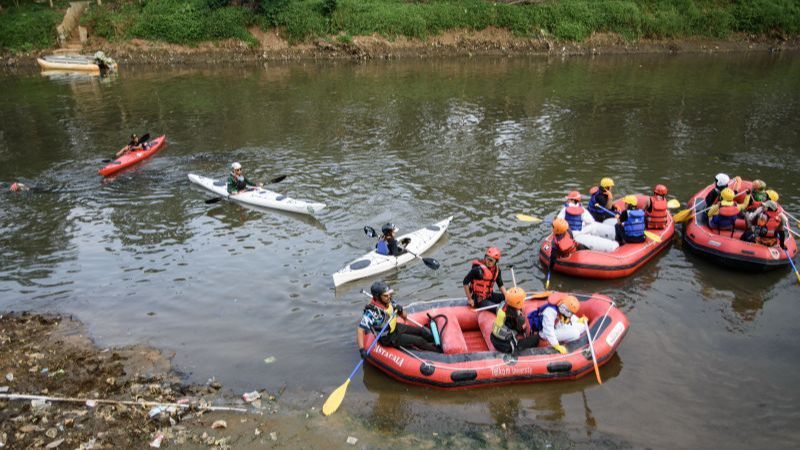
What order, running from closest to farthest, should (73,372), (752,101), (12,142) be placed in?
(73,372) → (12,142) → (752,101)

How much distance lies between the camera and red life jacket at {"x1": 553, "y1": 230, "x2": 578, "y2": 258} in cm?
1134

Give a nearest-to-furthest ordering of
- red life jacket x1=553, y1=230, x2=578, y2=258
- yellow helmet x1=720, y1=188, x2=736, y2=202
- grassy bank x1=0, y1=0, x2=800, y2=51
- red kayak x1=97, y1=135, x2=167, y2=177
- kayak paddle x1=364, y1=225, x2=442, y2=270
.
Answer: red life jacket x1=553, y1=230, x2=578, y2=258, kayak paddle x1=364, y1=225, x2=442, y2=270, yellow helmet x1=720, y1=188, x2=736, y2=202, red kayak x1=97, y1=135, x2=167, y2=177, grassy bank x1=0, y1=0, x2=800, y2=51

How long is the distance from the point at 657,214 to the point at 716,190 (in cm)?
201

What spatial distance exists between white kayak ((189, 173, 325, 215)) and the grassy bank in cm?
2548

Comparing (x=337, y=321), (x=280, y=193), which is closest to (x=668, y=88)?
(x=280, y=193)

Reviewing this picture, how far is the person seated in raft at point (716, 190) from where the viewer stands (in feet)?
42.9

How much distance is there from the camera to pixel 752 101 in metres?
25.5

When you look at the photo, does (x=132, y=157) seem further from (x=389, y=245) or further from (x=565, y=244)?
(x=565, y=244)

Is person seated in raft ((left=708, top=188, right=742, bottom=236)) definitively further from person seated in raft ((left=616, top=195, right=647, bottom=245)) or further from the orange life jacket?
person seated in raft ((left=616, top=195, right=647, bottom=245))

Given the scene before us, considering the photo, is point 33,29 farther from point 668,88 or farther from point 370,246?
point 668,88

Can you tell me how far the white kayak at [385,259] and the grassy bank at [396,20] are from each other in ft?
95.9

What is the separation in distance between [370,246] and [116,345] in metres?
5.71

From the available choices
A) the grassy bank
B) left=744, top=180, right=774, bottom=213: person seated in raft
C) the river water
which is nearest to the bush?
the grassy bank

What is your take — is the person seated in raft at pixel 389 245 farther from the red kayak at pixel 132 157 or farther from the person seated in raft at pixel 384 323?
the red kayak at pixel 132 157
